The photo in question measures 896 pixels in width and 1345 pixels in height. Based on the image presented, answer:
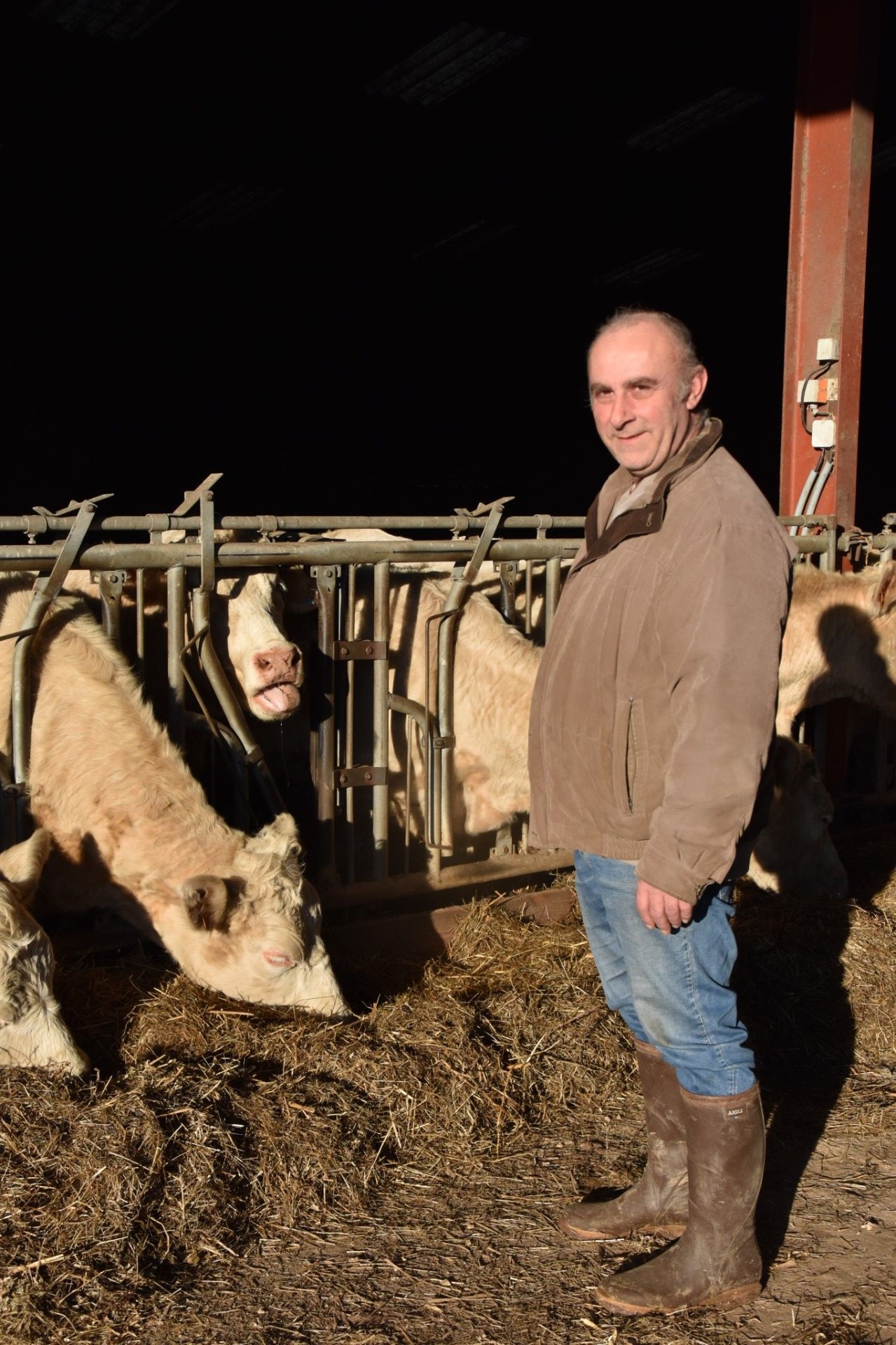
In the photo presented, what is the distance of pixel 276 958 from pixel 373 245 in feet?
Answer: 40.4

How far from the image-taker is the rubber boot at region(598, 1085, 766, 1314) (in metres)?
2.97

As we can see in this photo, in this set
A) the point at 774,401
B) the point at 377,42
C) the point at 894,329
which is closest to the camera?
the point at 377,42

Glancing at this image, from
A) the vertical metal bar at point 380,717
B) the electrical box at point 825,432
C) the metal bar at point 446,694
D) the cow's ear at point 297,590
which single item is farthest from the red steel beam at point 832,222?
the vertical metal bar at point 380,717

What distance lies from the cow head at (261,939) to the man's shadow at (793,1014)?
1558 mm

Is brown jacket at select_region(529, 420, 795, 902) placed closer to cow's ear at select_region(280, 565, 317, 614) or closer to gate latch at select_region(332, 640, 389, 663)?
gate latch at select_region(332, 640, 389, 663)

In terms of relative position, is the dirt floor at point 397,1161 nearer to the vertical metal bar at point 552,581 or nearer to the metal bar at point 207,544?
the metal bar at point 207,544

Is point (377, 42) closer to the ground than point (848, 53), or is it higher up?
higher up

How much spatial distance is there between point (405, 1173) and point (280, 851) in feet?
4.00

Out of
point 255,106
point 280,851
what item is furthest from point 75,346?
point 280,851

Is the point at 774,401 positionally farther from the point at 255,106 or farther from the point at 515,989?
the point at 515,989

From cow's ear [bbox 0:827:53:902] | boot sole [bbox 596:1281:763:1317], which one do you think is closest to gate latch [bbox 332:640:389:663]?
cow's ear [bbox 0:827:53:902]

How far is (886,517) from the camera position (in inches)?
273

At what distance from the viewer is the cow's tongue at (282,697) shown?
16.8 ft

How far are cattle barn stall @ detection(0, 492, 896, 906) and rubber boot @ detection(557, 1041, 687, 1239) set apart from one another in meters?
2.08
